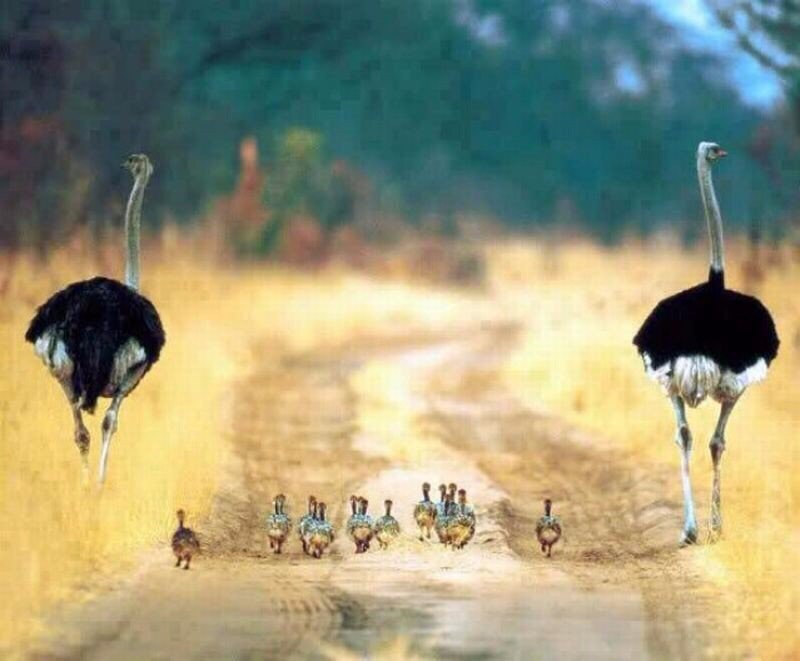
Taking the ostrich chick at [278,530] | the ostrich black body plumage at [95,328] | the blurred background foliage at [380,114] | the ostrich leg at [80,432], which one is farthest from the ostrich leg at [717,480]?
the blurred background foliage at [380,114]

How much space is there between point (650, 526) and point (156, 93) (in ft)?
61.6

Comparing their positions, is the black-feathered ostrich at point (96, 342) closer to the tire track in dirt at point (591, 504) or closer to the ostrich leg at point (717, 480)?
the tire track in dirt at point (591, 504)

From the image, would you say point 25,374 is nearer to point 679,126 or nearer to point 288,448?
point 288,448

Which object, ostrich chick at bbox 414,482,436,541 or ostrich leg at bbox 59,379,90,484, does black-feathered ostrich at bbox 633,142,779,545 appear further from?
ostrich leg at bbox 59,379,90,484

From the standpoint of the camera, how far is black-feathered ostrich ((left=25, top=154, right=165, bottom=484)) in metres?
11.1

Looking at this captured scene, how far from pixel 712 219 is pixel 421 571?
9.60 ft

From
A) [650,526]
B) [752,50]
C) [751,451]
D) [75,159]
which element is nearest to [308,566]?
[650,526]

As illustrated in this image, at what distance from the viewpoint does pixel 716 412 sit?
53.0 ft

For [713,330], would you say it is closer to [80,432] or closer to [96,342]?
[96,342]

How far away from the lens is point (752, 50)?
24.1m

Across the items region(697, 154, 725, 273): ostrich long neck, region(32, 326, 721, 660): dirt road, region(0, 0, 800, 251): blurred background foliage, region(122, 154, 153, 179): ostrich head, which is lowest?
region(32, 326, 721, 660): dirt road

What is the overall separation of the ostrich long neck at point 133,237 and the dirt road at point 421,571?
1365mm

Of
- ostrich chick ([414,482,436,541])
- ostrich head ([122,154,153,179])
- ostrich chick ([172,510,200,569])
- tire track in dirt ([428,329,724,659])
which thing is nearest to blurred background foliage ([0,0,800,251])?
tire track in dirt ([428,329,724,659])

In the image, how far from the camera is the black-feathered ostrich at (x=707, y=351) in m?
10.8
